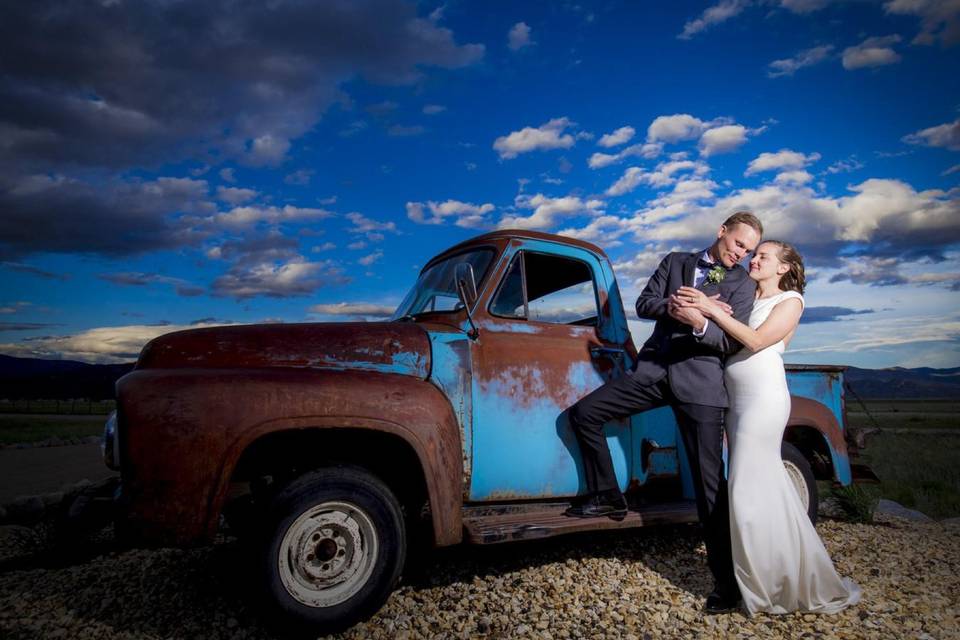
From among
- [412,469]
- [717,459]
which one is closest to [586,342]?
[717,459]

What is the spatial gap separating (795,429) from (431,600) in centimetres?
353

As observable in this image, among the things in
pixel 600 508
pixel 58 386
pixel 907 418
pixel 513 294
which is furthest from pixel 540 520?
pixel 58 386

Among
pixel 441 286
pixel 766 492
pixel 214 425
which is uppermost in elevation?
pixel 441 286

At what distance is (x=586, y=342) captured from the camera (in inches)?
156

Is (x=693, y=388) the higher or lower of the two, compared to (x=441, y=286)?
lower

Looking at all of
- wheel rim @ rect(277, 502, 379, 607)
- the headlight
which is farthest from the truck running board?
the headlight

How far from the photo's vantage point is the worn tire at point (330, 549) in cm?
275

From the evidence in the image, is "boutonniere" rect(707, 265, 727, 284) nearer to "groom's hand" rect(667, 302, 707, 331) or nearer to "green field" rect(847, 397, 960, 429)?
"groom's hand" rect(667, 302, 707, 331)

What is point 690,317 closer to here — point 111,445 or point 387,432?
point 387,432

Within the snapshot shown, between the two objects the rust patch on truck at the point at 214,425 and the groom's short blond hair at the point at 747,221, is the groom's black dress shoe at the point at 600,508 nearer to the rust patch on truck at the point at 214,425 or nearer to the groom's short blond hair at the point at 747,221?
the rust patch on truck at the point at 214,425

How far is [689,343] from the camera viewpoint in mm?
3443

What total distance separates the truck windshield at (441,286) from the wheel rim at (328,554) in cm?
152

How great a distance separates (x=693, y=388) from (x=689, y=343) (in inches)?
11.2

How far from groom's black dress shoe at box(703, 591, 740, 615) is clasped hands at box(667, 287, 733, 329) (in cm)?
162
